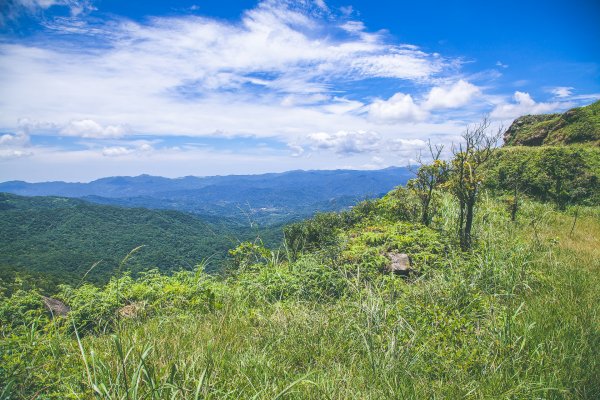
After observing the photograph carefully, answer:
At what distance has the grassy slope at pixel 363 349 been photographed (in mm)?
2408

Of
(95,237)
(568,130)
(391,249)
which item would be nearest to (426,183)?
(391,249)

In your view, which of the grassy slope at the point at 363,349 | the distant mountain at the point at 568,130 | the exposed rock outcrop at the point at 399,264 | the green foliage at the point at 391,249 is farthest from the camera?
the distant mountain at the point at 568,130

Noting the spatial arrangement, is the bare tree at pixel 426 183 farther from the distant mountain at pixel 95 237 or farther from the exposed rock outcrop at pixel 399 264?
the distant mountain at pixel 95 237

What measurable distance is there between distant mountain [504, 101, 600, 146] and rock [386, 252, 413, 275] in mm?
18870

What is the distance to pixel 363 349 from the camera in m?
3.13

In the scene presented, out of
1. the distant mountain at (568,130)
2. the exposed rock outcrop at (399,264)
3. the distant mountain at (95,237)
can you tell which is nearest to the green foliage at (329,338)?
the exposed rock outcrop at (399,264)

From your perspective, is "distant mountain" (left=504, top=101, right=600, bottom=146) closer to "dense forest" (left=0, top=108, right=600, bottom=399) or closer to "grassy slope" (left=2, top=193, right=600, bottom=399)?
"dense forest" (left=0, top=108, right=600, bottom=399)

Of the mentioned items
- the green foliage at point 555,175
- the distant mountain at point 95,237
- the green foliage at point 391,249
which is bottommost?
the distant mountain at point 95,237

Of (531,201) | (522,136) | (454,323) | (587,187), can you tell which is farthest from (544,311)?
(522,136)

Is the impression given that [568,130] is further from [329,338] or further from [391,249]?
[329,338]

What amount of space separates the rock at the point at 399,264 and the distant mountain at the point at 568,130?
61.9 ft

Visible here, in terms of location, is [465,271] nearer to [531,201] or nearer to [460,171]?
[460,171]

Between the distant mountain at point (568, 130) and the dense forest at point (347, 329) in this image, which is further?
the distant mountain at point (568, 130)

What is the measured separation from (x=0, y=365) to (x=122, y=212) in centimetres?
17408
